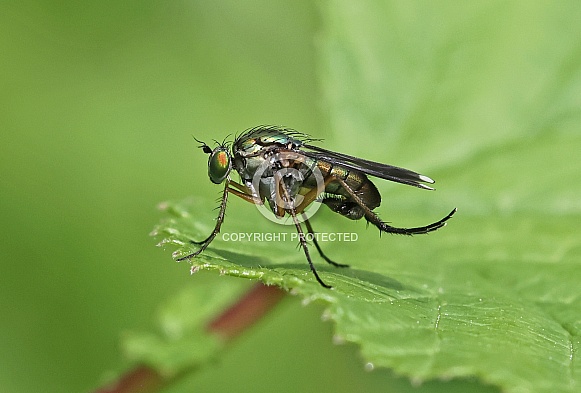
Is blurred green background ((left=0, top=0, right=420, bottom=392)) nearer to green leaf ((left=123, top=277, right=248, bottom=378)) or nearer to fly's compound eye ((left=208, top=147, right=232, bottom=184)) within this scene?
green leaf ((left=123, top=277, right=248, bottom=378))

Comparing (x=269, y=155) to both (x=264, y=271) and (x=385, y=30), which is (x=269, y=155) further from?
(x=385, y=30)

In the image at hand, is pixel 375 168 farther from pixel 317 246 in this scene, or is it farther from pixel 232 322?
pixel 232 322

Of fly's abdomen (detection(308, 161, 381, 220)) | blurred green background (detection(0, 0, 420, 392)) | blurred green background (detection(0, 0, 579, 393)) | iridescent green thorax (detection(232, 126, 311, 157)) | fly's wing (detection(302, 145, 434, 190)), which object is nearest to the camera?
fly's wing (detection(302, 145, 434, 190))

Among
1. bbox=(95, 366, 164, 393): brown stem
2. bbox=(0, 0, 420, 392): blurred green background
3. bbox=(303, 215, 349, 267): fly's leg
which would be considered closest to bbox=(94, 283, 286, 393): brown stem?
bbox=(95, 366, 164, 393): brown stem

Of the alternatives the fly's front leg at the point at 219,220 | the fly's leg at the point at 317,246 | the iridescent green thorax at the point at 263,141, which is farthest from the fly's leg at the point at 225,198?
the fly's leg at the point at 317,246

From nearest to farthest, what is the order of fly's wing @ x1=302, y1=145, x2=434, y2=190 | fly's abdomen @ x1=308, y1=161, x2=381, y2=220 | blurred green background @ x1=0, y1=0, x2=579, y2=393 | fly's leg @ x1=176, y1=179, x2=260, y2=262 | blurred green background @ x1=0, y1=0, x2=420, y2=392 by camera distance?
1. fly's wing @ x1=302, y1=145, x2=434, y2=190
2. fly's leg @ x1=176, y1=179, x2=260, y2=262
3. fly's abdomen @ x1=308, y1=161, x2=381, y2=220
4. blurred green background @ x1=0, y1=0, x2=579, y2=393
5. blurred green background @ x1=0, y1=0, x2=420, y2=392

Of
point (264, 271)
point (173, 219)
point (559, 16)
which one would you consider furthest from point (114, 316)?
point (559, 16)

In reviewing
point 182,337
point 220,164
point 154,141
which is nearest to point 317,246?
point 220,164
